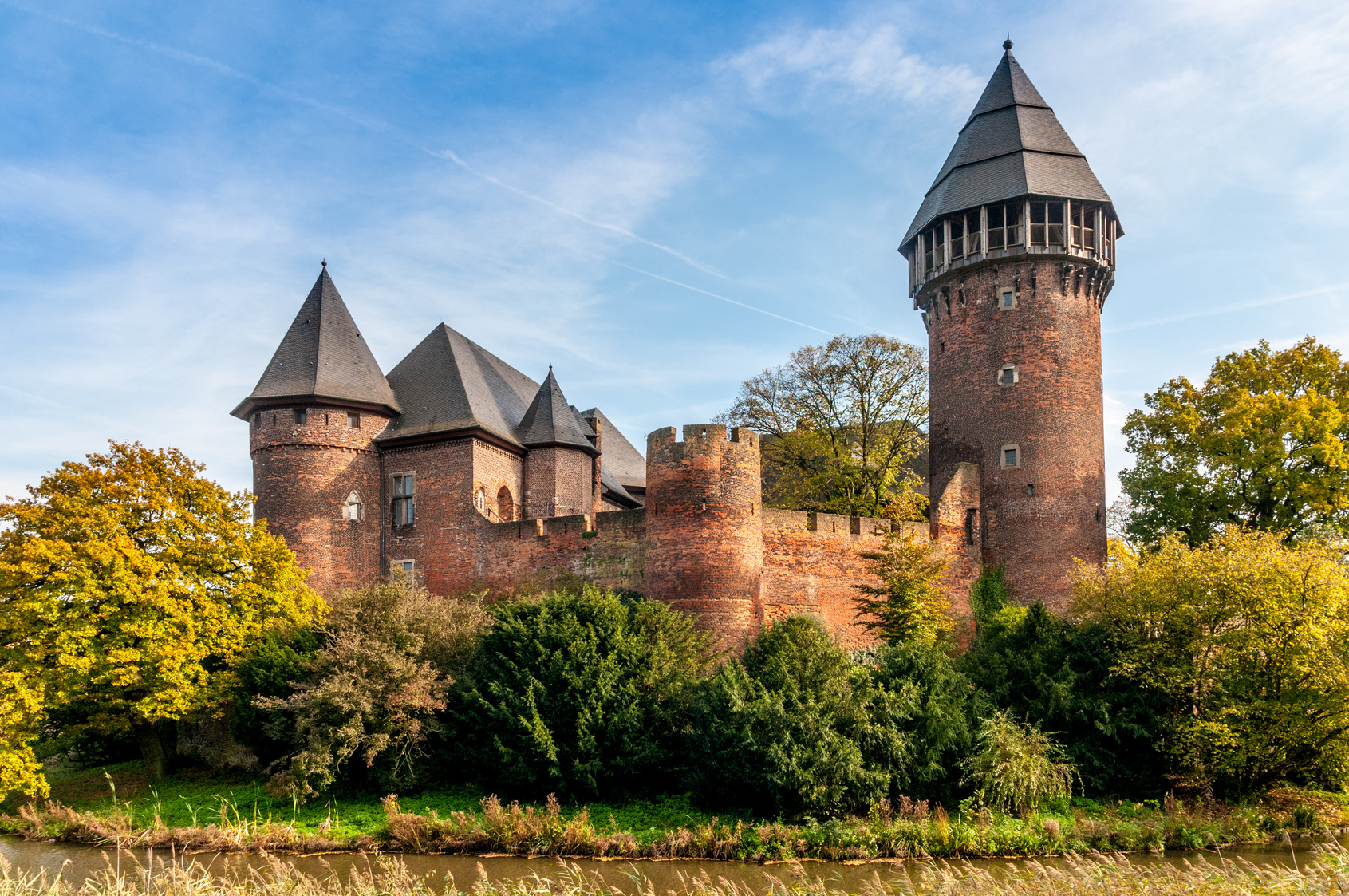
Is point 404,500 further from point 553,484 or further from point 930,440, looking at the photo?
point 930,440

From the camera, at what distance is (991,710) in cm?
1983

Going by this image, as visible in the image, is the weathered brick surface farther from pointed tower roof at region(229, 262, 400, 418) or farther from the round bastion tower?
pointed tower roof at region(229, 262, 400, 418)

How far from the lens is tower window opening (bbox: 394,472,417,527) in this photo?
95.3 ft

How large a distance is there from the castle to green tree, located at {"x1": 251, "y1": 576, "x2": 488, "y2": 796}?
217 inches

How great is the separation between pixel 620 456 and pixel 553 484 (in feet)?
25.8

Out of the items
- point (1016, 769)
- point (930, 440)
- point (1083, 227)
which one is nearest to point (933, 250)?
point (1083, 227)

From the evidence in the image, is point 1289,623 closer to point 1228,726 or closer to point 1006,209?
point 1228,726

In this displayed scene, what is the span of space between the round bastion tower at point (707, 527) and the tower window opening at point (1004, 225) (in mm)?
10497

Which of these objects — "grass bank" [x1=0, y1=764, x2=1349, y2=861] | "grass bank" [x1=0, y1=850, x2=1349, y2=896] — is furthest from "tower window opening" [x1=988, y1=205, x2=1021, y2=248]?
"grass bank" [x1=0, y1=850, x2=1349, y2=896]

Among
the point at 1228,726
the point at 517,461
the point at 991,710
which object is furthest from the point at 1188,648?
the point at 517,461

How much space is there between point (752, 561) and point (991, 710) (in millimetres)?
6119

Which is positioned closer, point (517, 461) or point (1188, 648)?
point (1188, 648)

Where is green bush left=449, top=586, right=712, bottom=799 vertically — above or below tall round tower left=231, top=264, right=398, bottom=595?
below

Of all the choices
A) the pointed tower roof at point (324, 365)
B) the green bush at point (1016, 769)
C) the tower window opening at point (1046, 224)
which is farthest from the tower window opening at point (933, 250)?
the pointed tower roof at point (324, 365)
